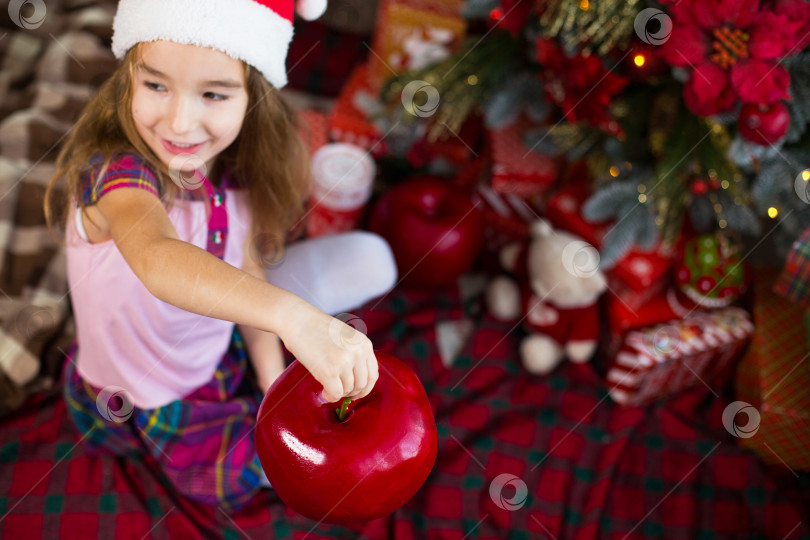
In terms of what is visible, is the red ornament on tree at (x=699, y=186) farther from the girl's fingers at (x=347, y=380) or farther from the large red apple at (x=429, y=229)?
the girl's fingers at (x=347, y=380)

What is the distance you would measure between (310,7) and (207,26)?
122 millimetres

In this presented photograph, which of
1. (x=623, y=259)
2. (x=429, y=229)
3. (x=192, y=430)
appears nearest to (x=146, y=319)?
(x=192, y=430)

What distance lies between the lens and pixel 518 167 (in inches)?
52.1

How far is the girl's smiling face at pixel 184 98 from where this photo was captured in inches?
24.4

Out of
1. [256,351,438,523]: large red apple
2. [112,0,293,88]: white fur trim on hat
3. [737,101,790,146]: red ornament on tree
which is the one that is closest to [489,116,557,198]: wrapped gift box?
[737,101,790,146]: red ornament on tree

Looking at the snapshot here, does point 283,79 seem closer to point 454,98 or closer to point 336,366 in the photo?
point 336,366

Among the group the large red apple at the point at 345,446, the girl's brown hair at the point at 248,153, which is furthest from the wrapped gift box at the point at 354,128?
the large red apple at the point at 345,446

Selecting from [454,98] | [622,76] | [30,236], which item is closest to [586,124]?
[622,76]

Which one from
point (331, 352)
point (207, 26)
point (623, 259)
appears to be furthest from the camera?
point (623, 259)

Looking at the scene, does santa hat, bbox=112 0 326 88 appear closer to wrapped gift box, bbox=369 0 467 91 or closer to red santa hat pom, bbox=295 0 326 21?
red santa hat pom, bbox=295 0 326 21

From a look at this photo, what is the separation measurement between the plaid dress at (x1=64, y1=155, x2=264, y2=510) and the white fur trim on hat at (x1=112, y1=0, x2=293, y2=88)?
1.60 ft

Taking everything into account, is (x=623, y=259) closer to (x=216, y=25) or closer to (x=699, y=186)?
(x=699, y=186)

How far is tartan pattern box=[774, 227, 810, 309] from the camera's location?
1077 mm

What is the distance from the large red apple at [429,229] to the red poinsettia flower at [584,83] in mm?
288
